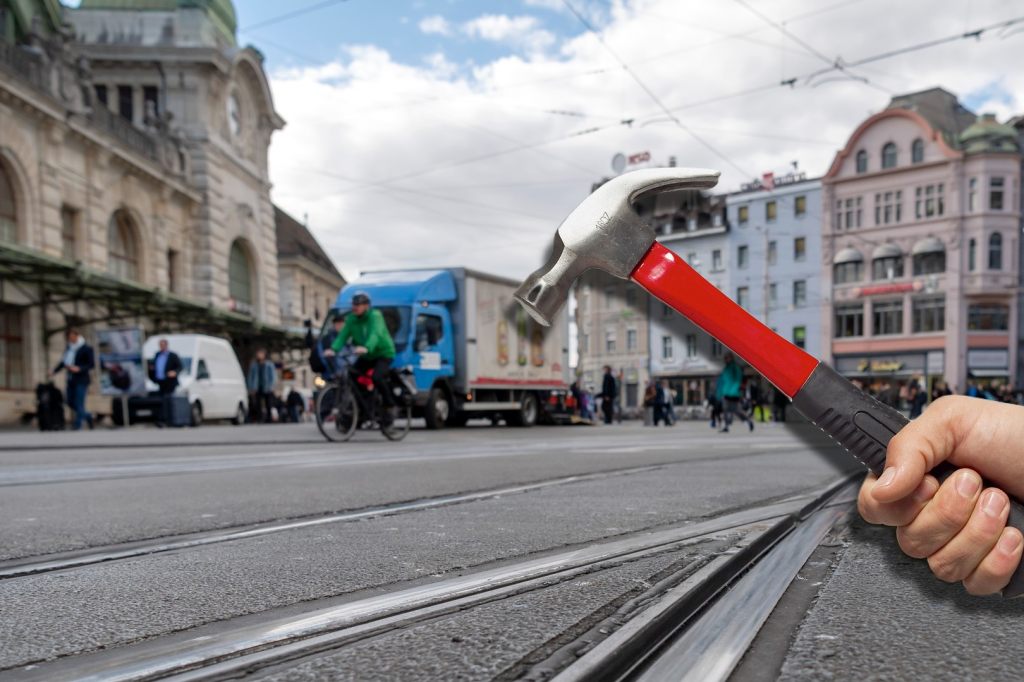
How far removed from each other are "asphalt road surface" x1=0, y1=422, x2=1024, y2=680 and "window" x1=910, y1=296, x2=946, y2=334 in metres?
48.8

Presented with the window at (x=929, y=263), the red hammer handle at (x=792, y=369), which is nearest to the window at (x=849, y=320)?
the window at (x=929, y=263)

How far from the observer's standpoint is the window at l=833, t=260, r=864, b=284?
51228mm

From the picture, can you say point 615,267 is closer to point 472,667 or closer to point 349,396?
point 472,667

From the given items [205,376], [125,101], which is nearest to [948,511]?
[205,376]

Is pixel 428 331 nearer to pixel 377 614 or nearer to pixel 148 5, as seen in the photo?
pixel 377 614

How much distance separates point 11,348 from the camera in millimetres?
22000

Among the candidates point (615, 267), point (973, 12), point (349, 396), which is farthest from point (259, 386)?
point (615, 267)

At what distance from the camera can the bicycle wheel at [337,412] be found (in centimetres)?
1107

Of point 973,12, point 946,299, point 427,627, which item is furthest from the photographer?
point 946,299

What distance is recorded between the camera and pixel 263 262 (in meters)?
38.8

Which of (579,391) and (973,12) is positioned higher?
(973,12)

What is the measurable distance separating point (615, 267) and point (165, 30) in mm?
36571

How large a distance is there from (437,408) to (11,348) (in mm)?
12313

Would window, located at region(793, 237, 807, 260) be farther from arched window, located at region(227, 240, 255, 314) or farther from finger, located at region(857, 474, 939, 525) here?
finger, located at region(857, 474, 939, 525)
